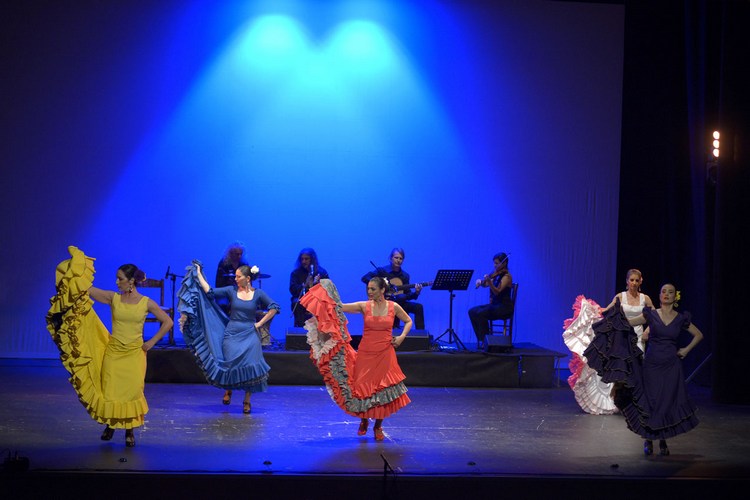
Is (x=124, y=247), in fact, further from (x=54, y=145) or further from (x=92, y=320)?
(x=92, y=320)

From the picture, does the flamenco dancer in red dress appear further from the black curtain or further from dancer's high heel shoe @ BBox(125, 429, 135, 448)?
the black curtain

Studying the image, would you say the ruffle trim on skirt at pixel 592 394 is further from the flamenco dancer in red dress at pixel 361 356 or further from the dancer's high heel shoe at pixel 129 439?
the dancer's high heel shoe at pixel 129 439

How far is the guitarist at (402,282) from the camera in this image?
1193 cm

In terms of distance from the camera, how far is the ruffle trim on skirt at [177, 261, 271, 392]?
9.00m

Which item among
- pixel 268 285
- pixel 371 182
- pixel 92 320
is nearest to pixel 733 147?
pixel 371 182

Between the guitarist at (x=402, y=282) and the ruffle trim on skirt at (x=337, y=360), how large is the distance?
396cm

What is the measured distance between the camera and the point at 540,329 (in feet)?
42.8

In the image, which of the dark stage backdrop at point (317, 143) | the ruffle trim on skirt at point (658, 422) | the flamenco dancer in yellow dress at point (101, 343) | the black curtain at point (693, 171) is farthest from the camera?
the dark stage backdrop at point (317, 143)

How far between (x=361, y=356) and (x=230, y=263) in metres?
4.16

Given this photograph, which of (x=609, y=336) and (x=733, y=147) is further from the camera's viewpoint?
(x=733, y=147)

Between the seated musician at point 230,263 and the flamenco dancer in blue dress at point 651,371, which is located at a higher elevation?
the seated musician at point 230,263

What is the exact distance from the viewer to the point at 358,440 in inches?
308

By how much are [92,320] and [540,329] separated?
24.6ft

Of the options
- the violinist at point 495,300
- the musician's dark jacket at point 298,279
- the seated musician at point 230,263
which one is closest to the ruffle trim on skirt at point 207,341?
the seated musician at point 230,263
